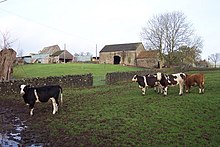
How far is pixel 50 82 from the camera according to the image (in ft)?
73.6

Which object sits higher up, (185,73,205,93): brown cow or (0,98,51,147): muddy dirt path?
(185,73,205,93): brown cow

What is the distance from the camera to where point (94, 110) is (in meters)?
12.0

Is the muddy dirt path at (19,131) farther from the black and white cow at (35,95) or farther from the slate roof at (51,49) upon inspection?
the slate roof at (51,49)

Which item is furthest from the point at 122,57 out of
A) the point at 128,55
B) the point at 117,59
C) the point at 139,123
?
the point at 139,123

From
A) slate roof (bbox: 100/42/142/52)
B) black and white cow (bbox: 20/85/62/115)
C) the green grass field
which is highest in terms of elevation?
slate roof (bbox: 100/42/142/52)

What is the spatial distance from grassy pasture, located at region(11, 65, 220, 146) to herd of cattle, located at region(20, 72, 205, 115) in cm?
70

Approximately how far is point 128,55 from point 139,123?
197 ft

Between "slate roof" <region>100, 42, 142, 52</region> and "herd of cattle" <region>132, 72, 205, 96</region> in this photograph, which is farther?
"slate roof" <region>100, 42, 142, 52</region>

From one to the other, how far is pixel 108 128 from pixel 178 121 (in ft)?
8.52

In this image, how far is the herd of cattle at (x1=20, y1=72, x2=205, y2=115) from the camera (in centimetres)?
1162

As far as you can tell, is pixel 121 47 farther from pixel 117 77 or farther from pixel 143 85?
pixel 143 85

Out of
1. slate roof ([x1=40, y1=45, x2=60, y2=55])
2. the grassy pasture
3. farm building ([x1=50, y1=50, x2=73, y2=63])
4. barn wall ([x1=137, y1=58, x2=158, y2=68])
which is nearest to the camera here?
the grassy pasture

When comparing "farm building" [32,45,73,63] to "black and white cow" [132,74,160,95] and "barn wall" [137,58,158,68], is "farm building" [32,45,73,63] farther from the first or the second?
"black and white cow" [132,74,160,95]

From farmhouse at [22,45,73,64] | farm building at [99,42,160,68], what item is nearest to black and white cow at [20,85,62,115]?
farm building at [99,42,160,68]
